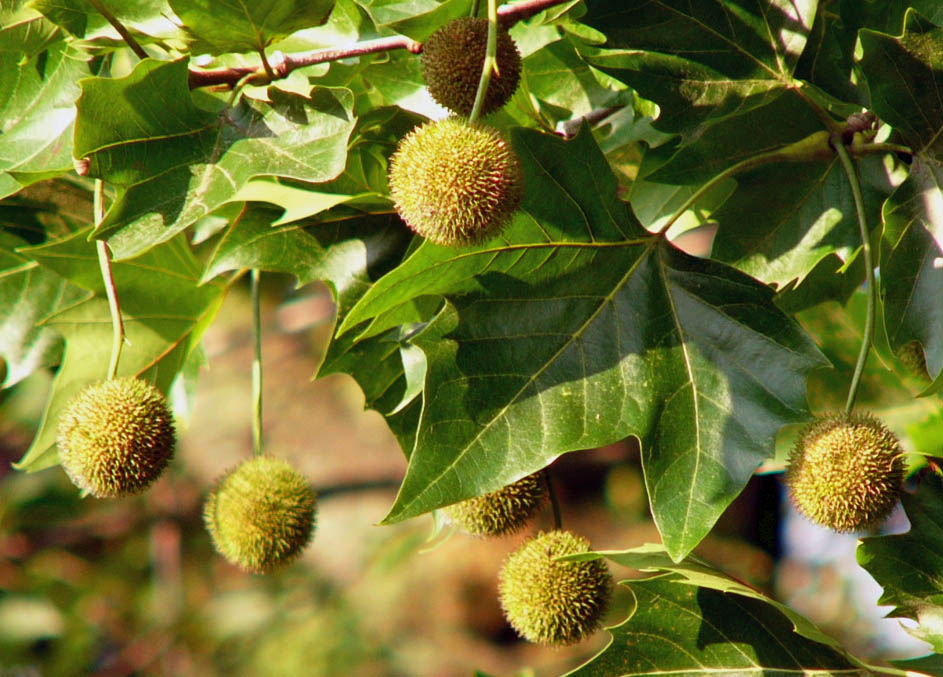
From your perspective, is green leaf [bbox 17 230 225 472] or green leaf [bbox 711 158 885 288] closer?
green leaf [bbox 711 158 885 288]

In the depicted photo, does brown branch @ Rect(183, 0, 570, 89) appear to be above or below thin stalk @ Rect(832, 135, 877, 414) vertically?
above

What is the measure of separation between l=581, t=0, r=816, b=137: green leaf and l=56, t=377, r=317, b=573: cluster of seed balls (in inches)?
36.2

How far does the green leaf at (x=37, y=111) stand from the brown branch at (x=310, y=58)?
0.26 metres

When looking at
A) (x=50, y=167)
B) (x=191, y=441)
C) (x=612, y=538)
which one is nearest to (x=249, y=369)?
(x=191, y=441)

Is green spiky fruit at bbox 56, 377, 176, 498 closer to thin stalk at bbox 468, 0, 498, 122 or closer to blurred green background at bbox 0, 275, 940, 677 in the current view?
thin stalk at bbox 468, 0, 498, 122

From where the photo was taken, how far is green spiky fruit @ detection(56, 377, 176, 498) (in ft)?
4.97

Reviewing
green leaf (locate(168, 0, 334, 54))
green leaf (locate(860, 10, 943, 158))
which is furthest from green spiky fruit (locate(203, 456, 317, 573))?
green leaf (locate(860, 10, 943, 158))

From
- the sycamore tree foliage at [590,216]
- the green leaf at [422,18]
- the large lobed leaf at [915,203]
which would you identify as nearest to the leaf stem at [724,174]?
the sycamore tree foliage at [590,216]

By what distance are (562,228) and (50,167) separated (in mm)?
819

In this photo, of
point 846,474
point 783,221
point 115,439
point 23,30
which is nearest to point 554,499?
point 846,474

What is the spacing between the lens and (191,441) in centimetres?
639

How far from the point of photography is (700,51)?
147cm

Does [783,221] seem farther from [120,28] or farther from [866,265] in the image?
[120,28]

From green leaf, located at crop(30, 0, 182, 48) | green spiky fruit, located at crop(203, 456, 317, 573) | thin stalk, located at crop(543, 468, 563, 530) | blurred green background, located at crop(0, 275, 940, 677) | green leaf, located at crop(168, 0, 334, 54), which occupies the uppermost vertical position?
green leaf, located at crop(168, 0, 334, 54)
